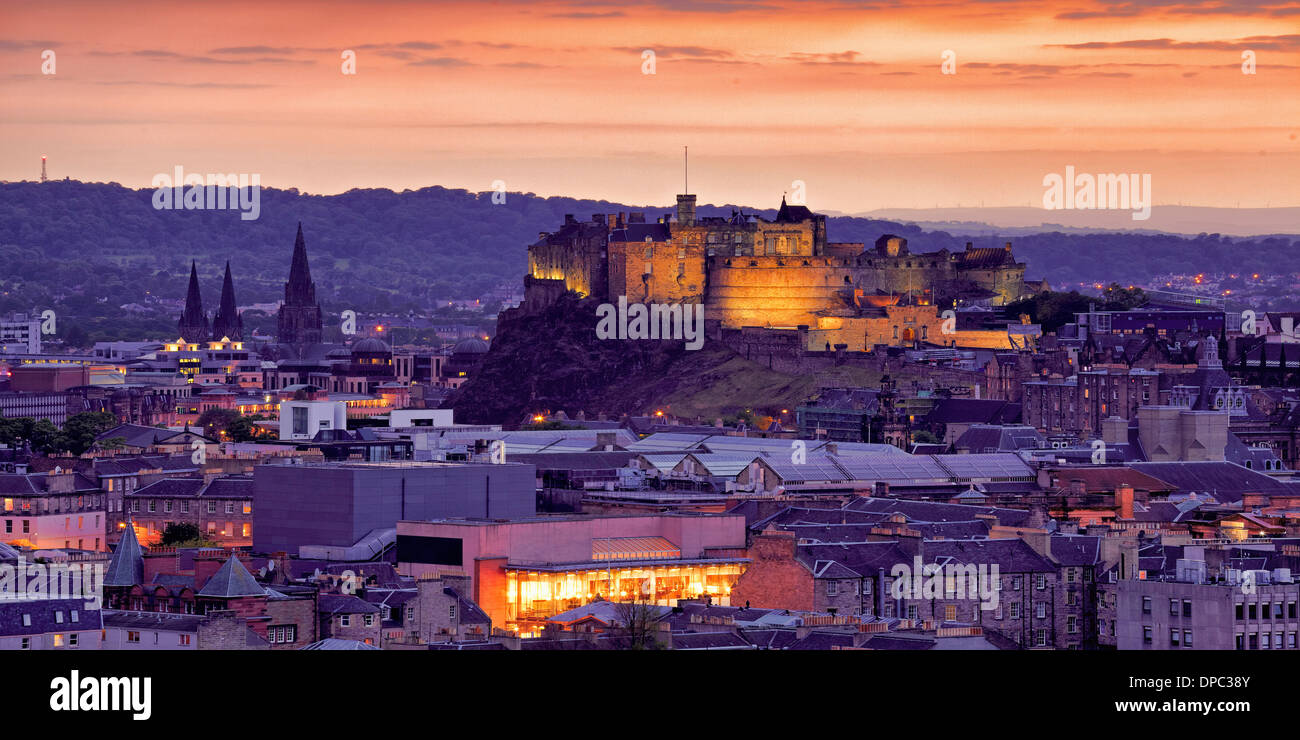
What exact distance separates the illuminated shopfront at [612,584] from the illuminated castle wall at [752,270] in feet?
286

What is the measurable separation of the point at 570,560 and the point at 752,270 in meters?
91.4

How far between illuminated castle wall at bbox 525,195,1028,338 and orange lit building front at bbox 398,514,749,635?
83897 millimetres

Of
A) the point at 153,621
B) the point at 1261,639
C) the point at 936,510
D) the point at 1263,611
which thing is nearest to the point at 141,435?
the point at 936,510

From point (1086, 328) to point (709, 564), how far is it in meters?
89.0

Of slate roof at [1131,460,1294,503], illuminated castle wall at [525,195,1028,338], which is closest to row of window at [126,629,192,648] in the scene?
slate roof at [1131,460,1294,503]

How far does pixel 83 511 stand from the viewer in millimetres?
77625

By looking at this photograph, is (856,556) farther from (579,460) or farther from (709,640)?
(579,460)

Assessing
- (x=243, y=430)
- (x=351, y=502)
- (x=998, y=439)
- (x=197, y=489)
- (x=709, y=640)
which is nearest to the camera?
(x=709, y=640)

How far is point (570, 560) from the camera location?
59.9 metres

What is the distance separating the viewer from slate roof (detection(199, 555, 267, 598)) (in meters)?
44.9

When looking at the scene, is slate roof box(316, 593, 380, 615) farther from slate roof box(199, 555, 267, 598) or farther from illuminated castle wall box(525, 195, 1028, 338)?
illuminated castle wall box(525, 195, 1028, 338)

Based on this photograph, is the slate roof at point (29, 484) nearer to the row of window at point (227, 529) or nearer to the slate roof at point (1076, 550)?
the row of window at point (227, 529)
